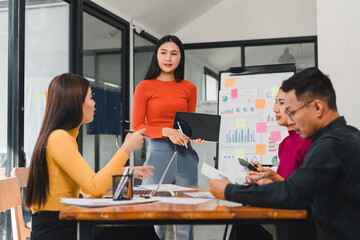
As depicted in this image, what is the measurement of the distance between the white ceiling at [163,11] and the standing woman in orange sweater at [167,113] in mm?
2416

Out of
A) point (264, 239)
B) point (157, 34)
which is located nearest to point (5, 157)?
point (264, 239)

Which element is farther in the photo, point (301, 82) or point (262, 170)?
point (262, 170)

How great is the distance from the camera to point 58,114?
166 centimetres

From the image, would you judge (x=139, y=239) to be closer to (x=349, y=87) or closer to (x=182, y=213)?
(x=182, y=213)

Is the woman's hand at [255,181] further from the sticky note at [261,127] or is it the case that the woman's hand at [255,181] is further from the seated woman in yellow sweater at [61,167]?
the sticky note at [261,127]

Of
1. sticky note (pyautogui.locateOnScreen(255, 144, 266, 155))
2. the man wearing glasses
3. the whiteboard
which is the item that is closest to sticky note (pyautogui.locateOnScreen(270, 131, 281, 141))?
the whiteboard

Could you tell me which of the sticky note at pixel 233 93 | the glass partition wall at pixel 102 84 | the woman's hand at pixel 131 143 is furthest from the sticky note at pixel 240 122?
the woman's hand at pixel 131 143

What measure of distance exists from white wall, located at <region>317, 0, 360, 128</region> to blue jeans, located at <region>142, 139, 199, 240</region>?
3.17ft

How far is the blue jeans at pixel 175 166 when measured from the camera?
2.29 meters

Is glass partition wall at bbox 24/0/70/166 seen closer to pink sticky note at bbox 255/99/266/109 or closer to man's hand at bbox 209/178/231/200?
pink sticky note at bbox 255/99/266/109

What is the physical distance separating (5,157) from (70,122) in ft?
6.33

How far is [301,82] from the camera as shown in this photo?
53.3 inches

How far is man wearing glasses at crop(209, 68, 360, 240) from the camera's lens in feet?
3.93

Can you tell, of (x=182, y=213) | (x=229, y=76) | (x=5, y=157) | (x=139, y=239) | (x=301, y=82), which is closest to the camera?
(x=182, y=213)
